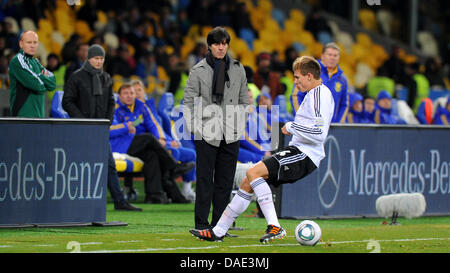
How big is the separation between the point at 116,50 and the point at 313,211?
9.88 meters

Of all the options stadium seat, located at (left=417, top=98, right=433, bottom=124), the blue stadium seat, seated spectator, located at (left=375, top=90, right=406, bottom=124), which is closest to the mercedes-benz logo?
seated spectator, located at (left=375, top=90, right=406, bottom=124)

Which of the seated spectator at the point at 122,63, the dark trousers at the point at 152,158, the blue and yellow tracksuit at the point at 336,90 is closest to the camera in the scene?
the blue and yellow tracksuit at the point at 336,90

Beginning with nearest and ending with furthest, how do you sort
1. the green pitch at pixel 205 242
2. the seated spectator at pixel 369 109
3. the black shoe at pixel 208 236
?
the green pitch at pixel 205 242 < the black shoe at pixel 208 236 < the seated spectator at pixel 369 109

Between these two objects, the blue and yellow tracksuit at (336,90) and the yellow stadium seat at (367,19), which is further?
the yellow stadium seat at (367,19)

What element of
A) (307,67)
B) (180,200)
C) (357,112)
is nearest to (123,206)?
(180,200)

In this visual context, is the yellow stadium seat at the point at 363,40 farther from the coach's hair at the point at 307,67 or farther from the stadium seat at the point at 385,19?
the coach's hair at the point at 307,67

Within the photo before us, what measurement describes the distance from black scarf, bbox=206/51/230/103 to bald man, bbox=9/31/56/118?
3.05 meters

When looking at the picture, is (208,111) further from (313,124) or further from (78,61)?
(78,61)

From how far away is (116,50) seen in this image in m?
21.7

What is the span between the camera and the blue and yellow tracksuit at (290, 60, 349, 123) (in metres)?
12.9

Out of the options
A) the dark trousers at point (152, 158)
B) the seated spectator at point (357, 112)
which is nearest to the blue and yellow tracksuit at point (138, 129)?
the dark trousers at point (152, 158)

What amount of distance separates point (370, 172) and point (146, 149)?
11.6 ft

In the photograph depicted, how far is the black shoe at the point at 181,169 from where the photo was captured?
1526 cm

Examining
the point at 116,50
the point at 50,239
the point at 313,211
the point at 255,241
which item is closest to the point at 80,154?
the point at 50,239
